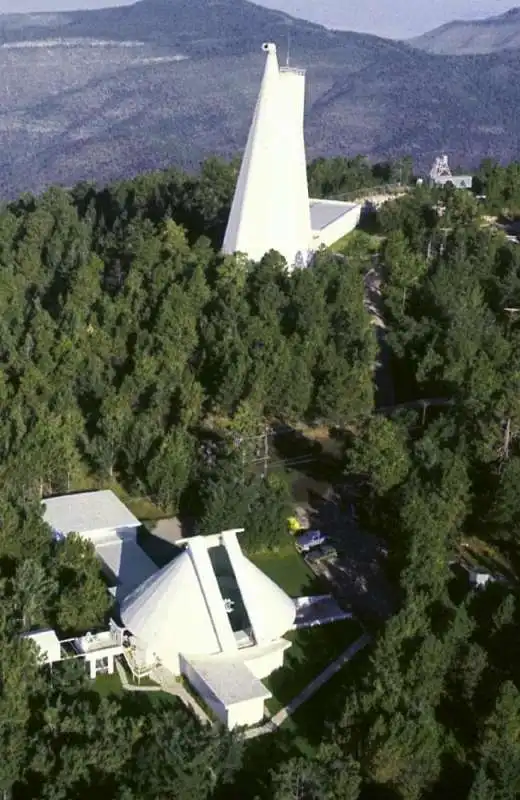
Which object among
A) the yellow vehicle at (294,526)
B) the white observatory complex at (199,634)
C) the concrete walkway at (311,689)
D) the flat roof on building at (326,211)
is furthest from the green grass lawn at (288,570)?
the flat roof on building at (326,211)

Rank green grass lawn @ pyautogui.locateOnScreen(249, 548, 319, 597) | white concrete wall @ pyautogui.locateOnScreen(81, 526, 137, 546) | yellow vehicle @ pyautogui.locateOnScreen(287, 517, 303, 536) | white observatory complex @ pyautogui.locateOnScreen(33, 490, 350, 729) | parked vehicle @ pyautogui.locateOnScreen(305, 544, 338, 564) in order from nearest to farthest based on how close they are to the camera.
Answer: white observatory complex @ pyautogui.locateOnScreen(33, 490, 350, 729) < green grass lawn @ pyautogui.locateOnScreen(249, 548, 319, 597) < white concrete wall @ pyautogui.locateOnScreen(81, 526, 137, 546) < parked vehicle @ pyautogui.locateOnScreen(305, 544, 338, 564) < yellow vehicle @ pyautogui.locateOnScreen(287, 517, 303, 536)

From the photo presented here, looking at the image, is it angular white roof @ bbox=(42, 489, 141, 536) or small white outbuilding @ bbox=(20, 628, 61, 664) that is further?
angular white roof @ bbox=(42, 489, 141, 536)

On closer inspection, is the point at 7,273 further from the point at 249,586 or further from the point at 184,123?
the point at 184,123

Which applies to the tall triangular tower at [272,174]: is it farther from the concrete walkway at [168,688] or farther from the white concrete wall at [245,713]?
the white concrete wall at [245,713]

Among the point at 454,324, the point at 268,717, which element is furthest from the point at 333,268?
the point at 268,717

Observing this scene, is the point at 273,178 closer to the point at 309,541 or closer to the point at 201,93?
the point at 309,541

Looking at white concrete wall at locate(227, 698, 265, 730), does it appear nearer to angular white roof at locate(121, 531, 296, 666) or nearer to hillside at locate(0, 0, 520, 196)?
angular white roof at locate(121, 531, 296, 666)

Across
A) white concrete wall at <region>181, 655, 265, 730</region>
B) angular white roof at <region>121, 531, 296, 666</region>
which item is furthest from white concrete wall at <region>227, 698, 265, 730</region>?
angular white roof at <region>121, 531, 296, 666</region>
